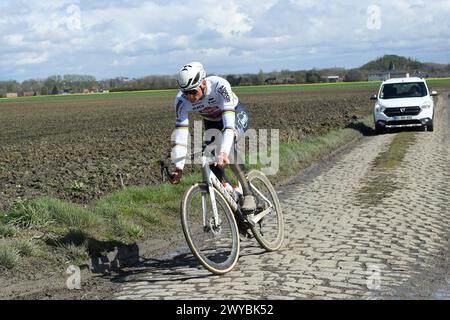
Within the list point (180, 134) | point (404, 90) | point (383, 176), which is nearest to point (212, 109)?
point (180, 134)

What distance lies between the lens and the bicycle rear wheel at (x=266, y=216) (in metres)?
7.49

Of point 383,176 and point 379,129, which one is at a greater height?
point 379,129

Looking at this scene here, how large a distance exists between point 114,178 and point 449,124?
1724cm

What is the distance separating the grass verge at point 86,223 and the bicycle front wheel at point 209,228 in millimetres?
1553

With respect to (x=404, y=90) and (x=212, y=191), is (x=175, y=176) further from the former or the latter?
(x=404, y=90)

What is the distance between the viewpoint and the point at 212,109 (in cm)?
695

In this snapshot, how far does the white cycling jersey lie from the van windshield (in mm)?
18538

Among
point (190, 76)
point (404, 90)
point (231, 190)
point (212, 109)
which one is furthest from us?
point (404, 90)

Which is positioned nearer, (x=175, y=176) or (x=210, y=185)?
(x=210, y=185)

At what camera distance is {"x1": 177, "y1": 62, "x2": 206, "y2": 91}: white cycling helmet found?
6.43m

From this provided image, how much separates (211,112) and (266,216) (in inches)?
63.2

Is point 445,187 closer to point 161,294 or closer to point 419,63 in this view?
point 161,294

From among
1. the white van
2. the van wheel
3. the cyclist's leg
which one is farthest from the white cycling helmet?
the van wheel

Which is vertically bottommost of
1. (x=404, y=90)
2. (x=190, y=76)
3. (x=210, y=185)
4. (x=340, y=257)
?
(x=340, y=257)
